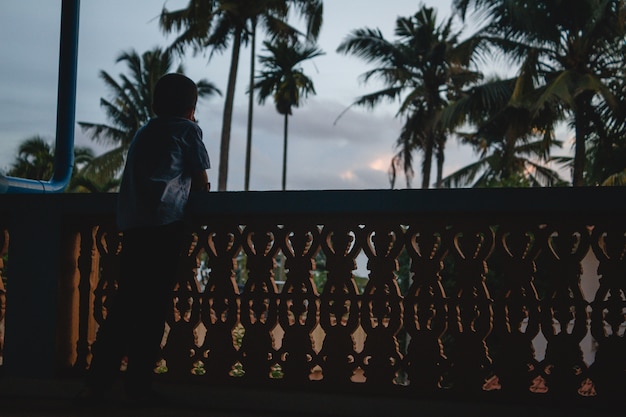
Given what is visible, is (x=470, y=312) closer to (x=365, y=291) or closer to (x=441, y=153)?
(x=365, y=291)

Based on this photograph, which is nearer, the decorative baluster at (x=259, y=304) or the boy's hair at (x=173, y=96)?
Result: the boy's hair at (x=173, y=96)

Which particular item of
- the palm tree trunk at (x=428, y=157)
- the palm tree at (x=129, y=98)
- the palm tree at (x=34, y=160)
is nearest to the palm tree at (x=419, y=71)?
the palm tree trunk at (x=428, y=157)

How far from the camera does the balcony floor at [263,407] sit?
3.07m

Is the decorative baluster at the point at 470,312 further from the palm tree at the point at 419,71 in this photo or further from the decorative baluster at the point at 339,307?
the palm tree at the point at 419,71

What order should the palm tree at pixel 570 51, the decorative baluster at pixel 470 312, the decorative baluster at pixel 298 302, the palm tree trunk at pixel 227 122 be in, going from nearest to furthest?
the decorative baluster at pixel 470 312
the decorative baluster at pixel 298 302
the palm tree at pixel 570 51
the palm tree trunk at pixel 227 122

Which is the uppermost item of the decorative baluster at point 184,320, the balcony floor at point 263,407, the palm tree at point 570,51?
the palm tree at point 570,51

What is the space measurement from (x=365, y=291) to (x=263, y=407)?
0.73 metres

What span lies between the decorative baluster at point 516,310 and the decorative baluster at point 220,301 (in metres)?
1.28

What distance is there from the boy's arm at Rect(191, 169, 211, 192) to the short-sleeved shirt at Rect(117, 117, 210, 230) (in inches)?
0.9

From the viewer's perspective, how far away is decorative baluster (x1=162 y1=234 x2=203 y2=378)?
3555mm

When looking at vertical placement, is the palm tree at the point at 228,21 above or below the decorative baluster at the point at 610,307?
above

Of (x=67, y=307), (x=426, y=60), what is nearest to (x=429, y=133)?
(x=426, y=60)

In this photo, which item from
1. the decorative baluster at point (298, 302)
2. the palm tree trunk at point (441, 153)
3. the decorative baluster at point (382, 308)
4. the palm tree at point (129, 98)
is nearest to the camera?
the decorative baluster at point (382, 308)

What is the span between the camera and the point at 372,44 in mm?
30484
